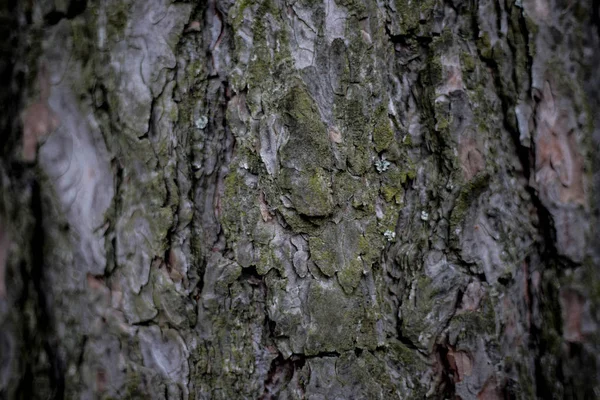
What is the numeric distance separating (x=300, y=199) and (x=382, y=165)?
241 mm

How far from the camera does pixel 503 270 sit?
1.16 metres

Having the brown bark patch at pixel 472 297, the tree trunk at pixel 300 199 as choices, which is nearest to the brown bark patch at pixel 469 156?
the tree trunk at pixel 300 199

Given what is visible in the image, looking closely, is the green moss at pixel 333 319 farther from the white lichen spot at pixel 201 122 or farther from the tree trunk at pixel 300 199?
the white lichen spot at pixel 201 122

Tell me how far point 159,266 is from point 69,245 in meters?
0.22

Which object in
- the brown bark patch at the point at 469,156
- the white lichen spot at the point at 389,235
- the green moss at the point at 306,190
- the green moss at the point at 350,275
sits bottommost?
the green moss at the point at 350,275

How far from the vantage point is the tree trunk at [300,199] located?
41.1 inches

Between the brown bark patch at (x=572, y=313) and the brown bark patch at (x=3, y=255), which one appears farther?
the brown bark patch at (x=572, y=313)

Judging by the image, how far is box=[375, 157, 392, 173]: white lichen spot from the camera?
3.75ft

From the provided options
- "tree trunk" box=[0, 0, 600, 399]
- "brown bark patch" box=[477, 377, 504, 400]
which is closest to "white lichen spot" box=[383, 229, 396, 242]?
"tree trunk" box=[0, 0, 600, 399]

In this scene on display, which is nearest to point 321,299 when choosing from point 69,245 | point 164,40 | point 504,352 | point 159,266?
point 159,266

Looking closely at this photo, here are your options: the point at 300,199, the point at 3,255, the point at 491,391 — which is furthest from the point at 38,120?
the point at 491,391

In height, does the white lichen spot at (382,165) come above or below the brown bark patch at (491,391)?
above

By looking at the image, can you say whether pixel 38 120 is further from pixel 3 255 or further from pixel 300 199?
pixel 300 199

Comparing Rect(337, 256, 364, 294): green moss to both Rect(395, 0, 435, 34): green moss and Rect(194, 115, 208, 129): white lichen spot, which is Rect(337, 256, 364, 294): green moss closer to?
Rect(194, 115, 208, 129): white lichen spot
